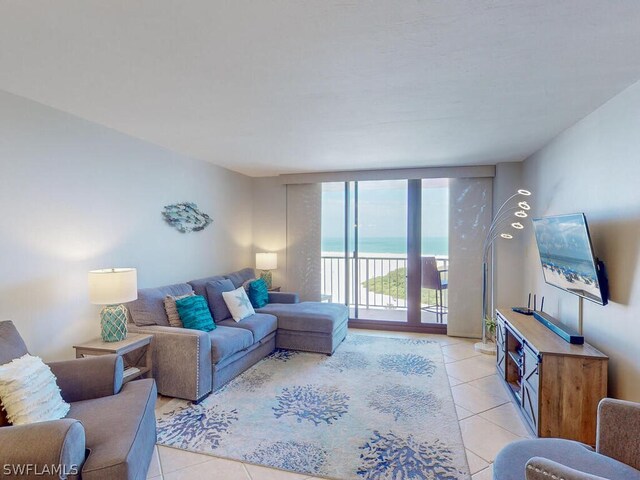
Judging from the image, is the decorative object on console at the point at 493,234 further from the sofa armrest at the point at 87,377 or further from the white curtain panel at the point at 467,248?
the sofa armrest at the point at 87,377

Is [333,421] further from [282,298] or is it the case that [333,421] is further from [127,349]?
[282,298]

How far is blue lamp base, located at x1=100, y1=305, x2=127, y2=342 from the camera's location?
106 inches

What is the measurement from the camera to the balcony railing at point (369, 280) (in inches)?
213

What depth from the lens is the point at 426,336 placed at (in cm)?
481

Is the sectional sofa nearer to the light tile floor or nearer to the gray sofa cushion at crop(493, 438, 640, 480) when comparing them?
the light tile floor

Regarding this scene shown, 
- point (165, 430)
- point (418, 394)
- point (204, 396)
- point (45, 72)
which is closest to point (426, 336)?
point (418, 394)

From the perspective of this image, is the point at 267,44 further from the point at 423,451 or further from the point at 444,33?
the point at 423,451

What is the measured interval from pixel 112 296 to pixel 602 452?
3138 mm

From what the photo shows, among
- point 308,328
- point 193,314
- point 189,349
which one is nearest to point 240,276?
point 308,328

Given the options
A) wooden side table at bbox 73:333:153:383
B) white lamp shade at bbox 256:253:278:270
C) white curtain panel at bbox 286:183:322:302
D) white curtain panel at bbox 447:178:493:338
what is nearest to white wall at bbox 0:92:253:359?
wooden side table at bbox 73:333:153:383

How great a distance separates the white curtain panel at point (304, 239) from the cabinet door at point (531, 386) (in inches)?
126

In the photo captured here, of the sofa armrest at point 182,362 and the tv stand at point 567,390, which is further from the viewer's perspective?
the sofa armrest at point 182,362

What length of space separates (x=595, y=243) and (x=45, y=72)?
3.81 meters

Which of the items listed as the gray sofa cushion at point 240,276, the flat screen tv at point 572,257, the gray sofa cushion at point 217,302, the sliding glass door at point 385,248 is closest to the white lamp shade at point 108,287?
the gray sofa cushion at point 217,302
